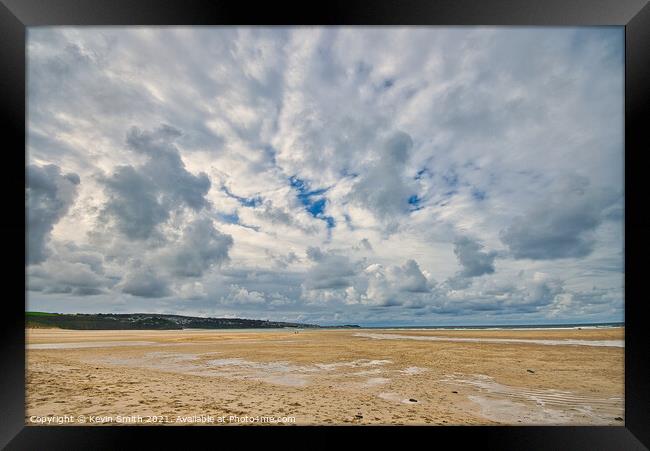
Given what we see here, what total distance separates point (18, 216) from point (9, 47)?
2037mm

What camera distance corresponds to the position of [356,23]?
3273mm

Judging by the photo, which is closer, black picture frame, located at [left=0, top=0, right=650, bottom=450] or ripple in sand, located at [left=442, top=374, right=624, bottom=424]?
black picture frame, located at [left=0, top=0, right=650, bottom=450]

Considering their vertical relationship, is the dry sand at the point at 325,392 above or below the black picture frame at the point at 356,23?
below

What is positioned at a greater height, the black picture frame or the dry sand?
the black picture frame

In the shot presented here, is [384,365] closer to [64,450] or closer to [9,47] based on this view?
[64,450]

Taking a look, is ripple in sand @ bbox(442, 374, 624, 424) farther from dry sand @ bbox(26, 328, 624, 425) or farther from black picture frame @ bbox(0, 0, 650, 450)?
black picture frame @ bbox(0, 0, 650, 450)

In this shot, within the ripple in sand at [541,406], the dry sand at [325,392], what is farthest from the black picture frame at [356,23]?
the ripple in sand at [541,406]

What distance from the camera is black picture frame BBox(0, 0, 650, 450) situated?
10.3 ft

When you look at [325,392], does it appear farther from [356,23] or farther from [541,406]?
[356,23]

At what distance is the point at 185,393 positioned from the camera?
500 cm

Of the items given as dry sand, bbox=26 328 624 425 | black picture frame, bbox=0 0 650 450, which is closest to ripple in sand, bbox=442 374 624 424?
dry sand, bbox=26 328 624 425

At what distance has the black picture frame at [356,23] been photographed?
314 centimetres

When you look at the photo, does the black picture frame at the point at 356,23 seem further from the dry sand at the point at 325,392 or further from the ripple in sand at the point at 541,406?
the ripple in sand at the point at 541,406

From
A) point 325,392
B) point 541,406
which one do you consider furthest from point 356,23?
point 541,406
